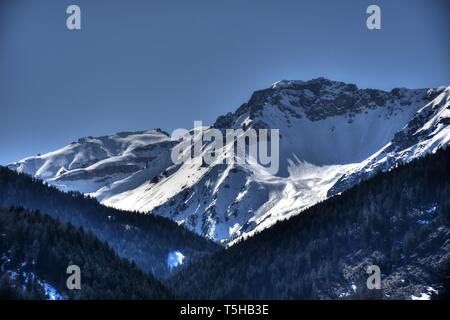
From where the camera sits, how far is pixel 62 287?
188375 millimetres

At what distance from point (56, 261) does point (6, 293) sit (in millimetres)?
23881
